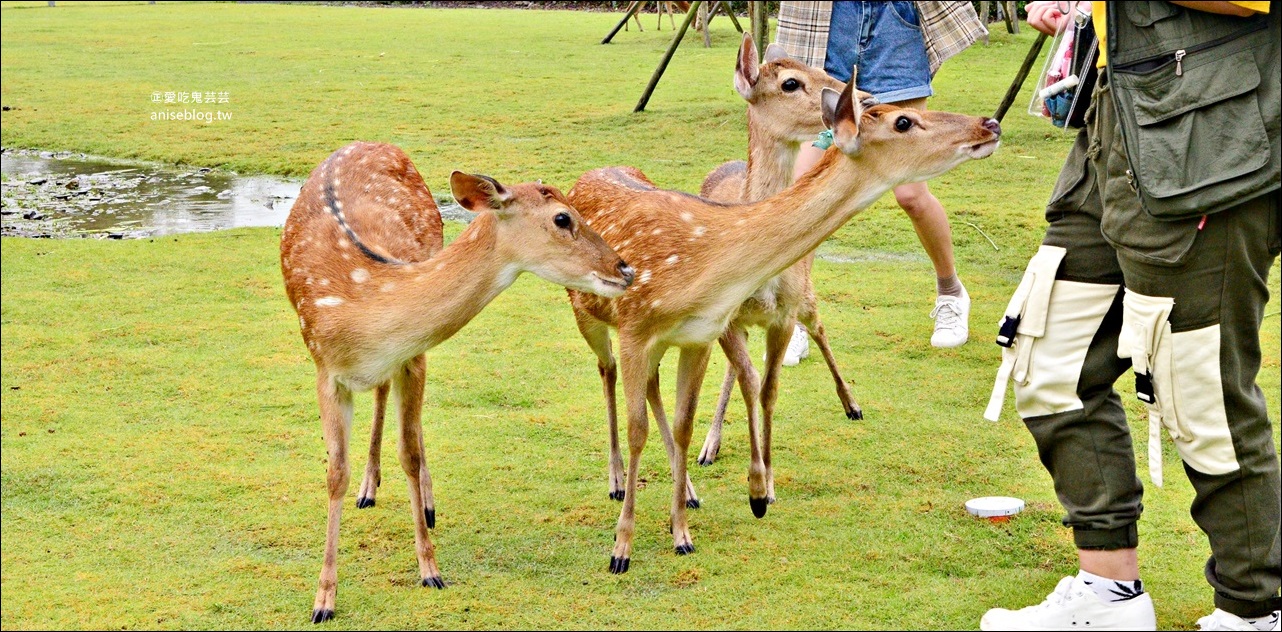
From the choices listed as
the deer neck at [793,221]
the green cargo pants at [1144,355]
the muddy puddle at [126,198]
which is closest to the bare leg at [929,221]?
the deer neck at [793,221]

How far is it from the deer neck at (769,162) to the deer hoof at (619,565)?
1425 mm

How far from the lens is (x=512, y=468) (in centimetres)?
480

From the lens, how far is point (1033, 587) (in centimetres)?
379

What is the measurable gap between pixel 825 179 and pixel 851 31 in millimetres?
1984

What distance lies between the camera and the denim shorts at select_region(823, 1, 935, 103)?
5488mm

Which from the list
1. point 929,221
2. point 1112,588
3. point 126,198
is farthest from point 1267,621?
point 126,198

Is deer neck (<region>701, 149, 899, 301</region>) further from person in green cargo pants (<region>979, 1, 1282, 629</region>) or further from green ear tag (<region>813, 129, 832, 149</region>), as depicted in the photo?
person in green cargo pants (<region>979, 1, 1282, 629</region>)

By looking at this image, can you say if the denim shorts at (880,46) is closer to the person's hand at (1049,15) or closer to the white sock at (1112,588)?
the person's hand at (1049,15)

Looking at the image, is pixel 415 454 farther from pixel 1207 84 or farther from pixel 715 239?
pixel 1207 84

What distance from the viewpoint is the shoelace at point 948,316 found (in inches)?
239

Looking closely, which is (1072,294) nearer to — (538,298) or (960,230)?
(538,298)

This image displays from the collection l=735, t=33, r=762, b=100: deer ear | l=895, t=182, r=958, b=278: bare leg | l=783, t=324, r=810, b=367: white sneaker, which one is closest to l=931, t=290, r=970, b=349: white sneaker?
l=895, t=182, r=958, b=278: bare leg

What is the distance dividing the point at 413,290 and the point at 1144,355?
193 centimetres

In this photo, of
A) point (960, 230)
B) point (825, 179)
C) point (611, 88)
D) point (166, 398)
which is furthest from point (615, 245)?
point (611, 88)
